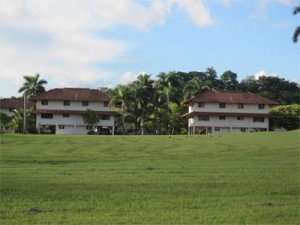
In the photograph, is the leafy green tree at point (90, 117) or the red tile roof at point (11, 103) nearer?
the leafy green tree at point (90, 117)

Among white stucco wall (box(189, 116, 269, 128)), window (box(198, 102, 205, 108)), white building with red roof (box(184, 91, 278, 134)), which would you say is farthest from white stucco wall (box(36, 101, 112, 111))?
white stucco wall (box(189, 116, 269, 128))

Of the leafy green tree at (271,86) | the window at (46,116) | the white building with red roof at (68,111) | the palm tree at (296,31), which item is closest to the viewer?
the palm tree at (296,31)

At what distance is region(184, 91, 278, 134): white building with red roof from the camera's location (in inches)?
3273

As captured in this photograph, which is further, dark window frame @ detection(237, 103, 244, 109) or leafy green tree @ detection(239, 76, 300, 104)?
leafy green tree @ detection(239, 76, 300, 104)

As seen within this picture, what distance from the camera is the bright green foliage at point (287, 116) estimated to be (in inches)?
3213

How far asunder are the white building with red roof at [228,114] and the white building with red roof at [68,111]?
13.0 metres

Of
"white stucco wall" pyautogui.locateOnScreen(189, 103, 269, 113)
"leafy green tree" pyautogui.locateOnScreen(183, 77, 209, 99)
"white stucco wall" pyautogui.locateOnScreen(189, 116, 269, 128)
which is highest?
"leafy green tree" pyautogui.locateOnScreen(183, 77, 209, 99)

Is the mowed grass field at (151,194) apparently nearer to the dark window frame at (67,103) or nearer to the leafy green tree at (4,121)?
the leafy green tree at (4,121)

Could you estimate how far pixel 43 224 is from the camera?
9.77m

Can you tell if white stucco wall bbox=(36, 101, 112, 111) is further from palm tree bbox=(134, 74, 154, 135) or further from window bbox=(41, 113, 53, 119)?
palm tree bbox=(134, 74, 154, 135)

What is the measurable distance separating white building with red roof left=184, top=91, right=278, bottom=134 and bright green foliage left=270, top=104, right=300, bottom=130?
148 cm

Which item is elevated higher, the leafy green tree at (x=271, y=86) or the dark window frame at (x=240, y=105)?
the leafy green tree at (x=271, y=86)

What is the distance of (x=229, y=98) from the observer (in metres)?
84.4

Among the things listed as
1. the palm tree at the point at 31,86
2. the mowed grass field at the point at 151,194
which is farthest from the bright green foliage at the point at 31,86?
the mowed grass field at the point at 151,194
